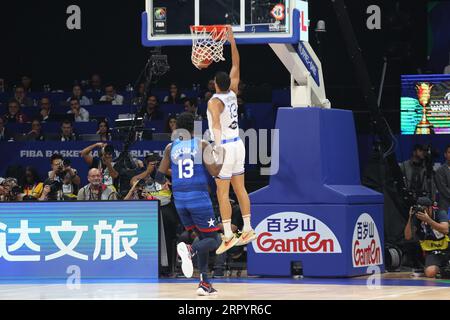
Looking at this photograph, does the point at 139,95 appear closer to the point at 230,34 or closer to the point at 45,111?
the point at 45,111

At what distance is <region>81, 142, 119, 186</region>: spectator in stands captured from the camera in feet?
57.3

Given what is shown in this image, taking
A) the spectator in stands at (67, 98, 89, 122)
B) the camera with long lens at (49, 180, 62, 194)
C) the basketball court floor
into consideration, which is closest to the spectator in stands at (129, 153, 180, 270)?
the basketball court floor

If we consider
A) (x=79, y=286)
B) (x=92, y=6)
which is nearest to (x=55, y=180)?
(x=79, y=286)

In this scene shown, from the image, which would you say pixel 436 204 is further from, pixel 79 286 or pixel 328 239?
pixel 79 286

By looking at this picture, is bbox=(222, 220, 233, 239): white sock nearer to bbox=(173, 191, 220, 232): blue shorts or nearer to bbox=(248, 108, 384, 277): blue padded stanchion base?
bbox=(173, 191, 220, 232): blue shorts

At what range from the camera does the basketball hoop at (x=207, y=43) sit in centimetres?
1443

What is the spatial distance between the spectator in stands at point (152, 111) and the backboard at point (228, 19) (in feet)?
20.4

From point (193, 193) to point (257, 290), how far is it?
1.69 metres

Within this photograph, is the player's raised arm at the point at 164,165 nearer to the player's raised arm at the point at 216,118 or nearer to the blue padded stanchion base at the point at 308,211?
the player's raised arm at the point at 216,118

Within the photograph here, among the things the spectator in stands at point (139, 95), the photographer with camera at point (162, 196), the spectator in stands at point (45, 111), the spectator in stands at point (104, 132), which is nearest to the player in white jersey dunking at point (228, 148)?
the photographer with camera at point (162, 196)

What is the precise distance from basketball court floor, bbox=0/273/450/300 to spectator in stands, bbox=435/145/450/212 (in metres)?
2.18

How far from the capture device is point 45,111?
72.3 feet

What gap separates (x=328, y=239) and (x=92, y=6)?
1342 centimetres

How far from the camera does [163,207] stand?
53.7 ft
